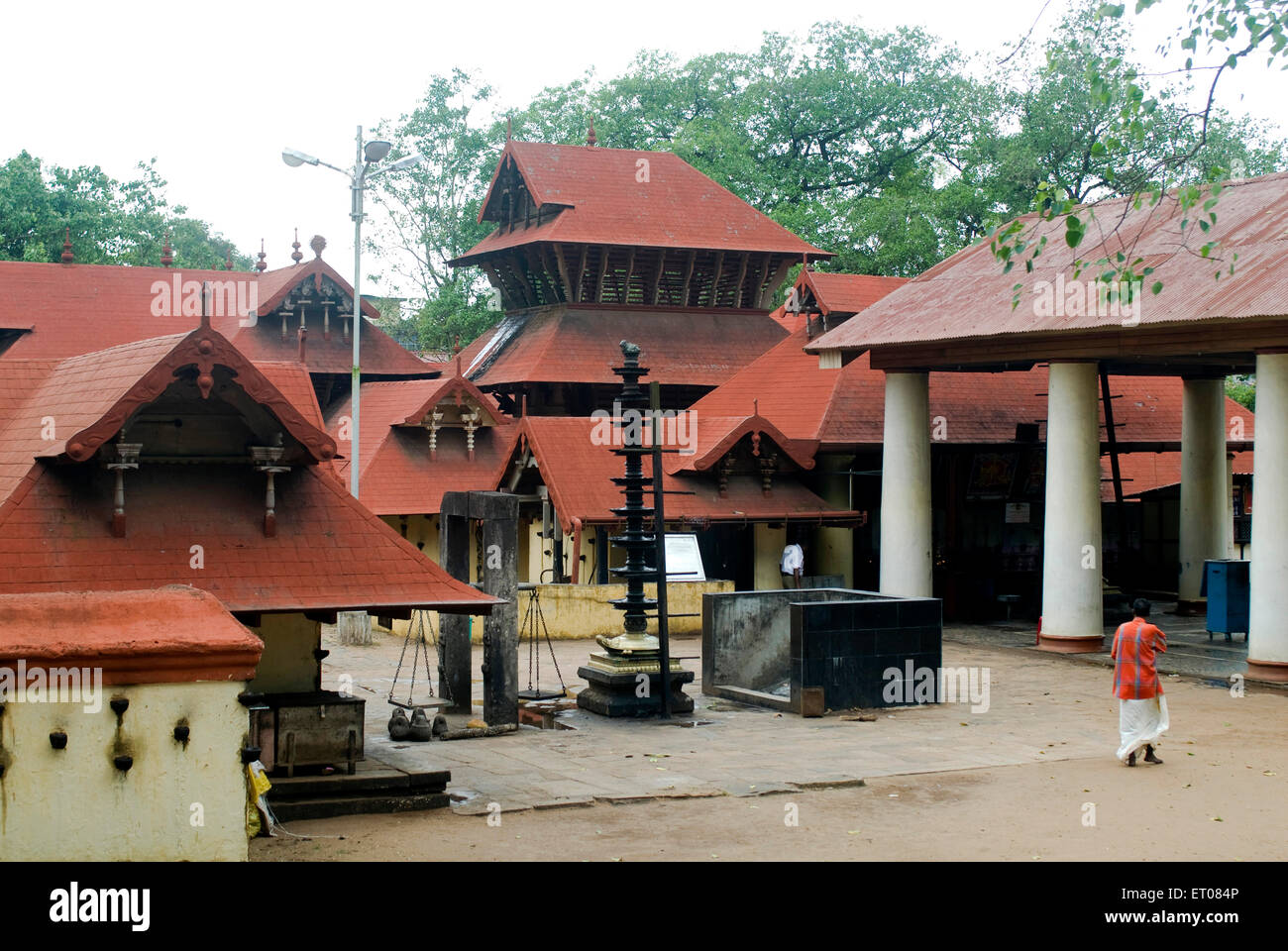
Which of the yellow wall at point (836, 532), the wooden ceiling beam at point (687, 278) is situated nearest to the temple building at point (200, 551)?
the yellow wall at point (836, 532)

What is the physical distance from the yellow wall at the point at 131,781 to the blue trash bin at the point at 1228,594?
1952 centimetres

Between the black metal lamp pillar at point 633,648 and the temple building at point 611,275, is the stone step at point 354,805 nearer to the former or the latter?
the black metal lamp pillar at point 633,648

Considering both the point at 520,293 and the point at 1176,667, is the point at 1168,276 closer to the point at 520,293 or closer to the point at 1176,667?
the point at 1176,667

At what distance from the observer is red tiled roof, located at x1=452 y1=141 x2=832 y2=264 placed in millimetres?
39938

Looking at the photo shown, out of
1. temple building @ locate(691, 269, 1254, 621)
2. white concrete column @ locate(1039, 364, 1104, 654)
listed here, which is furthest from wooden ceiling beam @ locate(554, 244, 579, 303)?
white concrete column @ locate(1039, 364, 1104, 654)

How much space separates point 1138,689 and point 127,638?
10254mm

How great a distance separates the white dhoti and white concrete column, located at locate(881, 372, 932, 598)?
11401 millimetres

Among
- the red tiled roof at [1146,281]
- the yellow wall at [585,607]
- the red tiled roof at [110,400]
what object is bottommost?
the yellow wall at [585,607]

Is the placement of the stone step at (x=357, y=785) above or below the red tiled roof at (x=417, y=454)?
below

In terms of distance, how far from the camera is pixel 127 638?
916cm

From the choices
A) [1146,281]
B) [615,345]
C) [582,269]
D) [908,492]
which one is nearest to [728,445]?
[908,492]

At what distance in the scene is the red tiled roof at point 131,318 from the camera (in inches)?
1583

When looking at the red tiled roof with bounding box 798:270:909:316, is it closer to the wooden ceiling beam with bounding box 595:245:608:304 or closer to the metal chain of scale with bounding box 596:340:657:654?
the wooden ceiling beam with bounding box 595:245:608:304

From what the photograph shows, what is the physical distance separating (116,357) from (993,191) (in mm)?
41656
